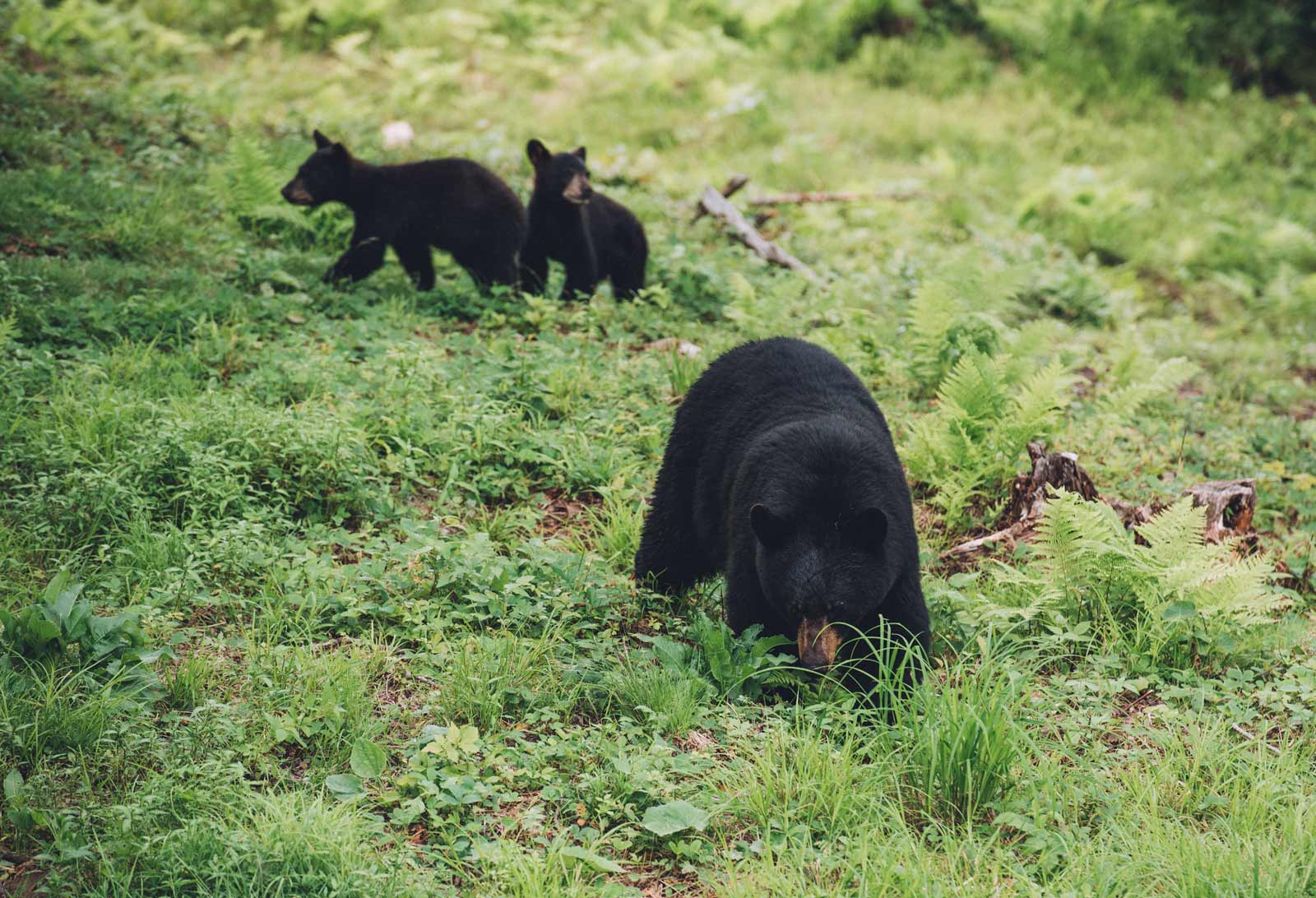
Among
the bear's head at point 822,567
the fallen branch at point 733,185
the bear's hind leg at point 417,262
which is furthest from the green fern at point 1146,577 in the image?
the fallen branch at point 733,185

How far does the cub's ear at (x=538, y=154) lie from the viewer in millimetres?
7937

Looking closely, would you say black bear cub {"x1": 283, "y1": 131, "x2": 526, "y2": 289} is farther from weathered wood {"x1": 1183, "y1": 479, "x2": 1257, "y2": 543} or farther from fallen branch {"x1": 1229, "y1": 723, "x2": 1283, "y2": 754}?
fallen branch {"x1": 1229, "y1": 723, "x2": 1283, "y2": 754}

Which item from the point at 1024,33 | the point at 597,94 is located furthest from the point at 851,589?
the point at 1024,33

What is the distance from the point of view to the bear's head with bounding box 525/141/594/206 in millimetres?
7901

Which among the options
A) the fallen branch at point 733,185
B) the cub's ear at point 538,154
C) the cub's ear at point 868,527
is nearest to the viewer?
the cub's ear at point 868,527

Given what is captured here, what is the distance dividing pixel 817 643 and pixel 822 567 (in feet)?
0.82

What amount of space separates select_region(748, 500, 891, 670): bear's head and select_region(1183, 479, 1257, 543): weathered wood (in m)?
2.58

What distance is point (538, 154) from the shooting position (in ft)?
26.3

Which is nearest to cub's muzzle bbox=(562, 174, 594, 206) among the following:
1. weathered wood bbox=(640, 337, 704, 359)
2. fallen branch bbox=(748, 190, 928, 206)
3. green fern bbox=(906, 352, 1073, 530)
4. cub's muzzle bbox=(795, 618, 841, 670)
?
weathered wood bbox=(640, 337, 704, 359)

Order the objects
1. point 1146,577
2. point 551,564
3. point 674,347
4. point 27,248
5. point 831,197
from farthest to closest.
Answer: point 831,197 → point 674,347 → point 27,248 → point 551,564 → point 1146,577

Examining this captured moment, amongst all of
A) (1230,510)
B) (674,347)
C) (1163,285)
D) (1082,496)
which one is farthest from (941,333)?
(1163,285)

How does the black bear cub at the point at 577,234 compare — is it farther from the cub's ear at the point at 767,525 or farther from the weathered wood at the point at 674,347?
the cub's ear at the point at 767,525

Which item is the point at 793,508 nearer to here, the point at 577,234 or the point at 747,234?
the point at 577,234

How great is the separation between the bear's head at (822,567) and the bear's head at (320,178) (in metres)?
5.31
